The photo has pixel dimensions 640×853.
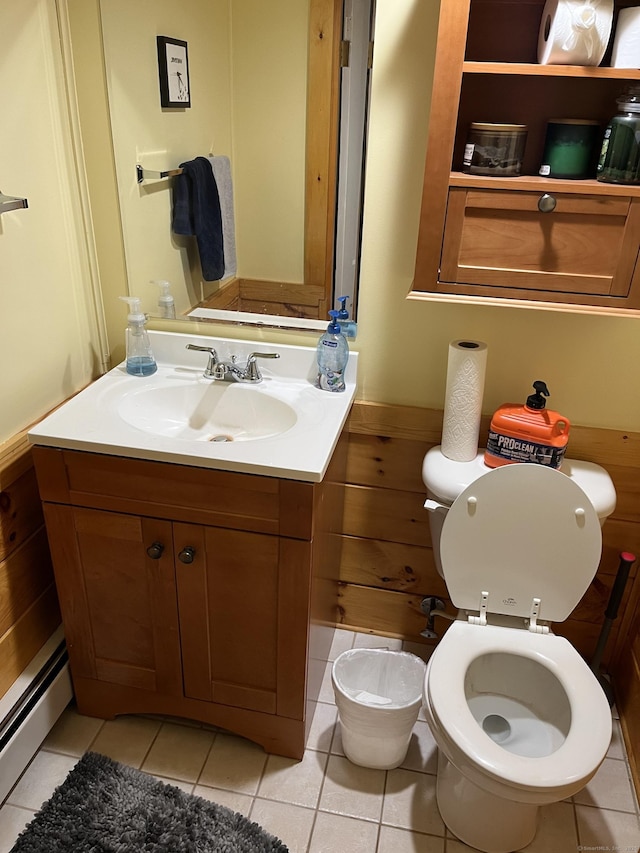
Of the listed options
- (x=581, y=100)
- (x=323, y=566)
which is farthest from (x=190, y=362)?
(x=581, y=100)

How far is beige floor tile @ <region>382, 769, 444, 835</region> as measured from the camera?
155 centimetres

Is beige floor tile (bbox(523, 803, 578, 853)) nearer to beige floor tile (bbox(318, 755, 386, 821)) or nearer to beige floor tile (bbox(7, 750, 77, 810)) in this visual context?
beige floor tile (bbox(318, 755, 386, 821))

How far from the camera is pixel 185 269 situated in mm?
1716

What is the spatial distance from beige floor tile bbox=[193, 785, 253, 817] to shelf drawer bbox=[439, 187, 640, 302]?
1269 mm

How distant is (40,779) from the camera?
1.61m

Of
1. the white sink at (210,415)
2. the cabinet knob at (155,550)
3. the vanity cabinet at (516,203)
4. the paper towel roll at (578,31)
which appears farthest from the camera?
the cabinet knob at (155,550)

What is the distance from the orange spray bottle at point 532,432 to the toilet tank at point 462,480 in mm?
77

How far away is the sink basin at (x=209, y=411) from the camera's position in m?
1.64

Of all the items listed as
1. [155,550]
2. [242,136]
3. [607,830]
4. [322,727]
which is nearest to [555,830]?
[607,830]

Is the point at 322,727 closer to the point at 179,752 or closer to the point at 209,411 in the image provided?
the point at 179,752

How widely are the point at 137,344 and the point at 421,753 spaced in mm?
1265

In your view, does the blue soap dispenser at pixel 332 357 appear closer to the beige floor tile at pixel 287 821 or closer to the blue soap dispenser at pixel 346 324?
the blue soap dispenser at pixel 346 324

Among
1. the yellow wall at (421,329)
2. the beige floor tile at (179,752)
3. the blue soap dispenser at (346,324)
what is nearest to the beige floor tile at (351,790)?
the beige floor tile at (179,752)

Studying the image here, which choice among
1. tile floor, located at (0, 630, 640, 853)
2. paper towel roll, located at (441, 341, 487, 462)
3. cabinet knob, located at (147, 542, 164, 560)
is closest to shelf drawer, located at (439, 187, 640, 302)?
paper towel roll, located at (441, 341, 487, 462)
